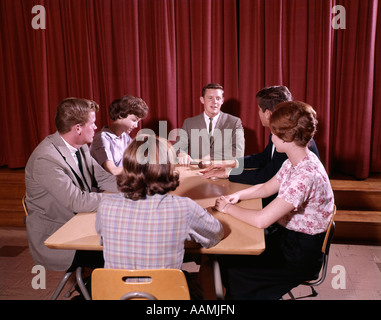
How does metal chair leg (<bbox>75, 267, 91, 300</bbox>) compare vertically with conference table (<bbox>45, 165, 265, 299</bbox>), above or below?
below

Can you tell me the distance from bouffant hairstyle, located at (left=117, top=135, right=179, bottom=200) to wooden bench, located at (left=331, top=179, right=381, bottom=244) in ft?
7.09

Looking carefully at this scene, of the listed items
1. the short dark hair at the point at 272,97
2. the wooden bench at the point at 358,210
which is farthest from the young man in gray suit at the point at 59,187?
the wooden bench at the point at 358,210

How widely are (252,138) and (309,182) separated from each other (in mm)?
2302

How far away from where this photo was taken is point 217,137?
3381 millimetres

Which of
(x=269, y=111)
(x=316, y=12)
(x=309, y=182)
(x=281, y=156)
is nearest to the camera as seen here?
(x=309, y=182)

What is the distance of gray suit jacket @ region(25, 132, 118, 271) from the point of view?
5.76ft

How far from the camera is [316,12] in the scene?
3.42 metres

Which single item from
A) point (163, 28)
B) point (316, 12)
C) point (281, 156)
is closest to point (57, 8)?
point (163, 28)

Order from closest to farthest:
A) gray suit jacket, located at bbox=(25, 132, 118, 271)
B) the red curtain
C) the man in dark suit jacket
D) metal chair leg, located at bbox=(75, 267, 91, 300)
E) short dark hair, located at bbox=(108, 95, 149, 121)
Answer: metal chair leg, located at bbox=(75, 267, 91, 300)
gray suit jacket, located at bbox=(25, 132, 118, 271)
the man in dark suit jacket
short dark hair, located at bbox=(108, 95, 149, 121)
the red curtain

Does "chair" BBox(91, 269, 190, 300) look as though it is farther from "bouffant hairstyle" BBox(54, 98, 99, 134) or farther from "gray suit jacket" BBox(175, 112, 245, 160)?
"gray suit jacket" BBox(175, 112, 245, 160)

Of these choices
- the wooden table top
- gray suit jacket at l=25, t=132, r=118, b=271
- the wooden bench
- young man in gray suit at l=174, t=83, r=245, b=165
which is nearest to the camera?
the wooden table top

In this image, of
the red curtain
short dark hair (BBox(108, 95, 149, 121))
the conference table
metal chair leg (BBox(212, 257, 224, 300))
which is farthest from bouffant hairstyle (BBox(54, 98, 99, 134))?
the red curtain
